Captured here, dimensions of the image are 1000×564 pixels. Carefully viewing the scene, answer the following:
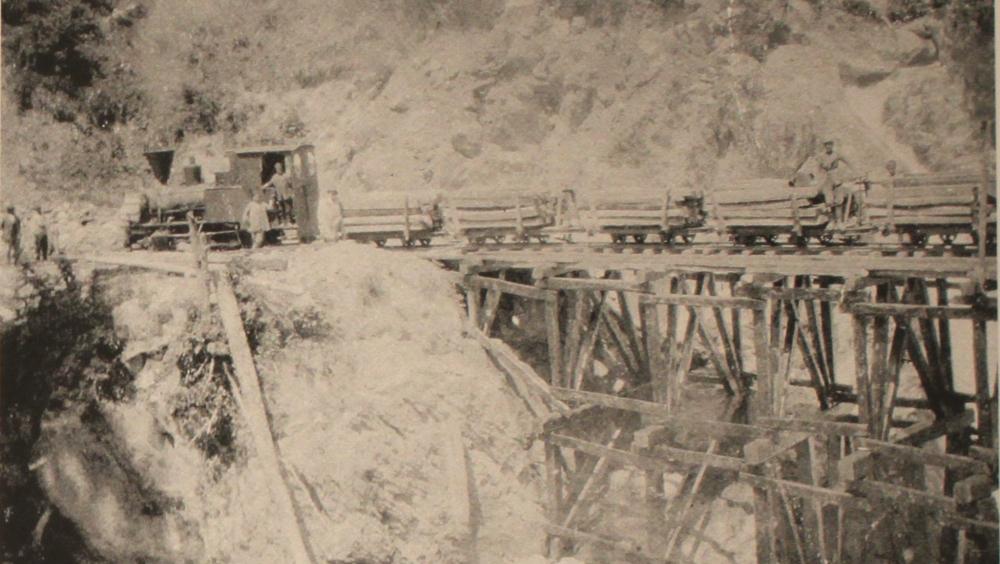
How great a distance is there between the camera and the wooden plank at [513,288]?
1025 cm

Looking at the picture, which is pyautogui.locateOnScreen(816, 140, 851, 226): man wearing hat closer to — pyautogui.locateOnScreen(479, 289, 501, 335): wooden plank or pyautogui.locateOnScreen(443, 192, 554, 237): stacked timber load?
pyautogui.locateOnScreen(443, 192, 554, 237): stacked timber load

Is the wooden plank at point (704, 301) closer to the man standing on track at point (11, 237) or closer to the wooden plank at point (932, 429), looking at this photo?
the wooden plank at point (932, 429)

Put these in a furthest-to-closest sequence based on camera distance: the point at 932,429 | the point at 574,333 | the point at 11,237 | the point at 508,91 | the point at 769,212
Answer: the point at 508,91, the point at 11,237, the point at 769,212, the point at 574,333, the point at 932,429

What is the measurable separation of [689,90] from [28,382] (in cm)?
1800

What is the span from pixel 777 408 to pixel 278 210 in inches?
414

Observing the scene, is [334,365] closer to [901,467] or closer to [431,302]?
[431,302]

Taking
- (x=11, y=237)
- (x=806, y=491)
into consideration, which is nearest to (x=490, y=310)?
(x=806, y=491)

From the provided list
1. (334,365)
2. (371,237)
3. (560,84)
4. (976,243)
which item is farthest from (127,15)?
(976,243)

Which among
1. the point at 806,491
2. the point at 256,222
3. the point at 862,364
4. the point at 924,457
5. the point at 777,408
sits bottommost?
the point at 806,491

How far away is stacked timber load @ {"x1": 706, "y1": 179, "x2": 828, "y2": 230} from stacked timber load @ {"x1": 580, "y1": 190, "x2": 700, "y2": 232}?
41 cm

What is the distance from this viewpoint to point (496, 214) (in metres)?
13.3

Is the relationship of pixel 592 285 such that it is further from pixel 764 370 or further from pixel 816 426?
pixel 816 426

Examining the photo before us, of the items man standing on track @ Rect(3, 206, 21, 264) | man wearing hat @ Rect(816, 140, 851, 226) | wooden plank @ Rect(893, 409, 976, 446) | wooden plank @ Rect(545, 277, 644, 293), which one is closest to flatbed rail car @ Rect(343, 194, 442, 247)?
wooden plank @ Rect(545, 277, 644, 293)

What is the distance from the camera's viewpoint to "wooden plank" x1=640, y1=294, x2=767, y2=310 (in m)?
8.20
